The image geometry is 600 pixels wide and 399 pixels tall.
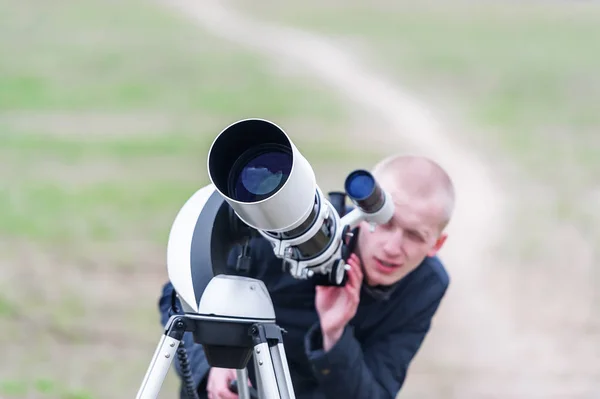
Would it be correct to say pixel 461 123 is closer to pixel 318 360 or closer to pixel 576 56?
pixel 576 56

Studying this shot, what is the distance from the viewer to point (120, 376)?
10.3ft

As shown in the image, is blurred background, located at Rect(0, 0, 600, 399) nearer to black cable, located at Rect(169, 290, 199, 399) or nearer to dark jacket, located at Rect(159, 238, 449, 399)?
dark jacket, located at Rect(159, 238, 449, 399)

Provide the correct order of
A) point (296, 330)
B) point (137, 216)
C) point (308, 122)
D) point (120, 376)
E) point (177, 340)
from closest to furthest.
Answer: point (177, 340) < point (296, 330) < point (120, 376) < point (137, 216) < point (308, 122)

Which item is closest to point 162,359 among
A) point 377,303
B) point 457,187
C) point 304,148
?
point 377,303

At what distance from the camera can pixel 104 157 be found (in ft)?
21.0

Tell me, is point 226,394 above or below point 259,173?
below

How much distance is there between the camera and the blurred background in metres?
3.65

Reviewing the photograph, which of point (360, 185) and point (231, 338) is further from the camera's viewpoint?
point (360, 185)

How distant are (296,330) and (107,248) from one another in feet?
9.41

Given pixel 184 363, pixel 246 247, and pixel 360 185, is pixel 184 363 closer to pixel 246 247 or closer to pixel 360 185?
pixel 246 247

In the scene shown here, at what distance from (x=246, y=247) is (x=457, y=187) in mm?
4933

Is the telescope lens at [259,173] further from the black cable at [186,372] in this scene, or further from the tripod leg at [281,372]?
the black cable at [186,372]

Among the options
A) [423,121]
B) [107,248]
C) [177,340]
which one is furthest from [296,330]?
[423,121]

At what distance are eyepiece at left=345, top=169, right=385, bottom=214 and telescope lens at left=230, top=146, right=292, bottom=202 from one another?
21 cm
